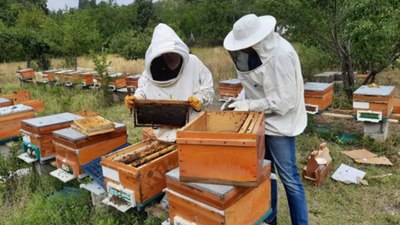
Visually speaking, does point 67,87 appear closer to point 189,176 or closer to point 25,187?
point 25,187

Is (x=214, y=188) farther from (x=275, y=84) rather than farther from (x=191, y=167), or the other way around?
(x=275, y=84)

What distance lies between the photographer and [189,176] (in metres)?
2.13

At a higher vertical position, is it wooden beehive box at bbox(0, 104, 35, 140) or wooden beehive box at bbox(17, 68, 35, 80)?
wooden beehive box at bbox(17, 68, 35, 80)

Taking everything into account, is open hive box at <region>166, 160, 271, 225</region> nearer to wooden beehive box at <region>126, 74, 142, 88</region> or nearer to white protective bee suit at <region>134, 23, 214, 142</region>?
white protective bee suit at <region>134, 23, 214, 142</region>

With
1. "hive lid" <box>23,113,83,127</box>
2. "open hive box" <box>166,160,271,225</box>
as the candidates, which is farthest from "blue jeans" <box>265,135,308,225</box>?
"hive lid" <box>23,113,83,127</box>

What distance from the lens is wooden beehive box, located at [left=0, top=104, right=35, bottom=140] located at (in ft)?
14.8

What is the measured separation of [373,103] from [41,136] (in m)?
4.70

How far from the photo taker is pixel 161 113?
3111mm

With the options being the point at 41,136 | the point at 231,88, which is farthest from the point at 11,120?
the point at 231,88

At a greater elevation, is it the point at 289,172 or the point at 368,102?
the point at 368,102

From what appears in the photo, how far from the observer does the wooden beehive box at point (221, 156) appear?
1.97m

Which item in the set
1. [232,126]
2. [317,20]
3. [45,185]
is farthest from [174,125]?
[317,20]

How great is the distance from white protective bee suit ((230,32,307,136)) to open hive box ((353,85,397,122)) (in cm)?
303

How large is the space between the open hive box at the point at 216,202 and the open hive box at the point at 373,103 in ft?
11.5
